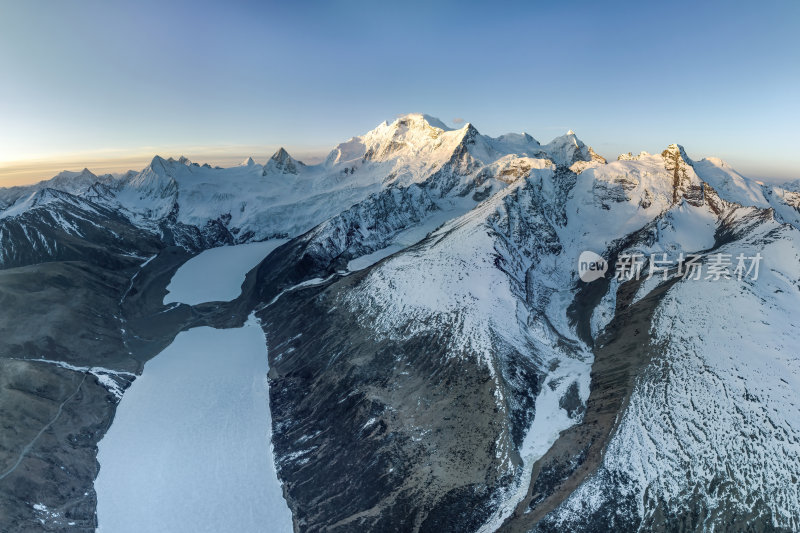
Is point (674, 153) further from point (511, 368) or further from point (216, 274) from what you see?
point (216, 274)

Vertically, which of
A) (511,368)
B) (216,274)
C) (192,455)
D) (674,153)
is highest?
(674,153)

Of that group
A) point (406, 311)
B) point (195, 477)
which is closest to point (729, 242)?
point (406, 311)

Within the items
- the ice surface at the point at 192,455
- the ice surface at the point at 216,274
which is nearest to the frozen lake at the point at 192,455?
the ice surface at the point at 192,455

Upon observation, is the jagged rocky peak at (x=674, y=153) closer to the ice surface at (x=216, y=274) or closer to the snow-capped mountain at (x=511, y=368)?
the snow-capped mountain at (x=511, y=368)

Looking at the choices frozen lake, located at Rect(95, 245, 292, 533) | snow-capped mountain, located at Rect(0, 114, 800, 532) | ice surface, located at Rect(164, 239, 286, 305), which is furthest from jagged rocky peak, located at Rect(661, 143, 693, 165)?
ice surface, located at Rect(164, 239, 286, 305)

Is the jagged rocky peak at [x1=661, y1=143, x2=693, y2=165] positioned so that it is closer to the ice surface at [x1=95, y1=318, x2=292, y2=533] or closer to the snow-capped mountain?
the snow-capped mountain

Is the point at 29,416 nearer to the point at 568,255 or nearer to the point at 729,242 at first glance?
the point at 568,255

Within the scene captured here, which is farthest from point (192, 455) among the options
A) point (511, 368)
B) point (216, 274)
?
point (216, 274)

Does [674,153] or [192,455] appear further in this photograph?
[674,153]
